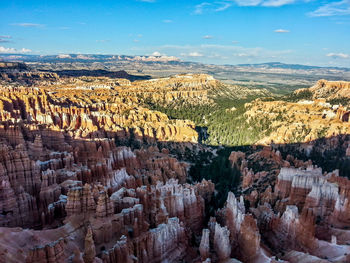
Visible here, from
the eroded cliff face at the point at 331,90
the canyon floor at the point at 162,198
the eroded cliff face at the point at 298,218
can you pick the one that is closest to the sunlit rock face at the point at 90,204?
the canyon floor at the point at 162,198

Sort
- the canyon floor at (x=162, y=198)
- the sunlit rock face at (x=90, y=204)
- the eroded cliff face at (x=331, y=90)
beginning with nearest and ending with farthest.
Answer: the sunlit rock face at (x=90, y=204) → the canyon floor at (x=162, y=198) → the eroded cliff face at (x=331, y=90)

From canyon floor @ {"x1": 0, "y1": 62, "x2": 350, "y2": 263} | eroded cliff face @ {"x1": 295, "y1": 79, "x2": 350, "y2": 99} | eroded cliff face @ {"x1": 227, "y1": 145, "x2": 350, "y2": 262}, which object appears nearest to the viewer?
canyon floor @ {"x1": 0, "y1": 62, "x2": 350, "y2": 263}

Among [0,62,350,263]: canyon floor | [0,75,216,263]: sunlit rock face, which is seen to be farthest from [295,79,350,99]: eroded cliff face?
[0,75,216,263]: sunlit rock face

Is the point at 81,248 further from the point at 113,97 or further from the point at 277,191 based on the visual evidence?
the point at 113,97

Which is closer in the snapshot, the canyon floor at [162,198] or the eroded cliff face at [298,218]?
the canyon floor at [162,198]

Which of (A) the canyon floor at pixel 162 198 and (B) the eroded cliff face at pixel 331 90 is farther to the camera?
(B) the eroded cliff face at pixel 331 90

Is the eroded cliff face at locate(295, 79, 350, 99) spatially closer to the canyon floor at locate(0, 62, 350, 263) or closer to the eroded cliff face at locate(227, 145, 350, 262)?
the canyon floor at locate(0, 62, 350, 263)

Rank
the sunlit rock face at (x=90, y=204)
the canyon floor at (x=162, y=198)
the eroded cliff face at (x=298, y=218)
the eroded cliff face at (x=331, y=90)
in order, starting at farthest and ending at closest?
the eroded cliff face at (x=331, y=90), the eroded cliff face at (x=298, y=218), the canyon floor at (x=162, y=198), the sunlit rock face at (x=90, y=204)

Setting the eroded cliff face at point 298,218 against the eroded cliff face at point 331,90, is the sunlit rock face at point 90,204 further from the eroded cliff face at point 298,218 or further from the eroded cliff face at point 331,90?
the eroded cliff face at point 331,90

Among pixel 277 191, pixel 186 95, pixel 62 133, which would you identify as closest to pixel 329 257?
pixel 277 191

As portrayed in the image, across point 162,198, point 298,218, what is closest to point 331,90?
point 298,218

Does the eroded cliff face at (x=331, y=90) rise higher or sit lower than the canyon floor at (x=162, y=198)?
higher

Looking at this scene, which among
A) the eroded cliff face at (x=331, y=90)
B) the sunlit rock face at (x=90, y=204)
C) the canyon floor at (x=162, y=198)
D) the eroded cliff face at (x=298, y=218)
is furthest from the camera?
the eroded cliff face at (x=331, y=90)
